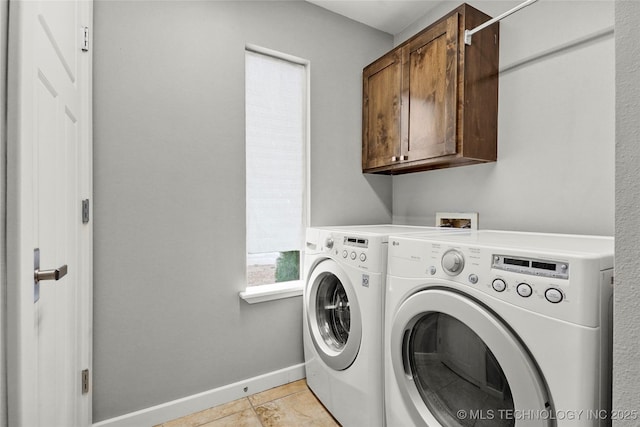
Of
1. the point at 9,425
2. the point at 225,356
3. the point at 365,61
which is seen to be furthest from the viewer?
the point at 365,61

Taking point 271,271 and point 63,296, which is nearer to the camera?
point 63,296

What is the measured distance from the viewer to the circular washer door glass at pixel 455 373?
3.01ft

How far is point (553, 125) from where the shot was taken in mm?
1478

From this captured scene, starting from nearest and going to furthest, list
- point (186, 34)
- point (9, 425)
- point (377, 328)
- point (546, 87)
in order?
point (9, 425)
point (377, 328)
point (546, 87)
point (186, 34)

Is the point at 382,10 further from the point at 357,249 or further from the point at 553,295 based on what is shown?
the point at 553,295

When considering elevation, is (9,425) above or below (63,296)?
below

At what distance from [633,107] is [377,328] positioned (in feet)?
3.69

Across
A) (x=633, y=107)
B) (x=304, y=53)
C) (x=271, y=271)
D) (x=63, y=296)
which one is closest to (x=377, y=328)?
(x=271, y=271)

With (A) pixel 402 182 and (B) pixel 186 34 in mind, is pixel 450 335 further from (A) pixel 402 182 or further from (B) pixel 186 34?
(B) pixel 186 34

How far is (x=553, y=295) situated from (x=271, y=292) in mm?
1462

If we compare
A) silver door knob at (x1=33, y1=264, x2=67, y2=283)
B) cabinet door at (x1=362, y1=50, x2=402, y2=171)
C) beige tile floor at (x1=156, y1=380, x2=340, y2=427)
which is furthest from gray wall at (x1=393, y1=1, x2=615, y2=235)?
silver door knob at (x1=33, y1=264, x2=67, y2=283)

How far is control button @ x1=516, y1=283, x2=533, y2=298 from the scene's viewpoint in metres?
0.79

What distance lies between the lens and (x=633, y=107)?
1.46 feet

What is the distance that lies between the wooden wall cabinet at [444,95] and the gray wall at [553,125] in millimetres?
99
